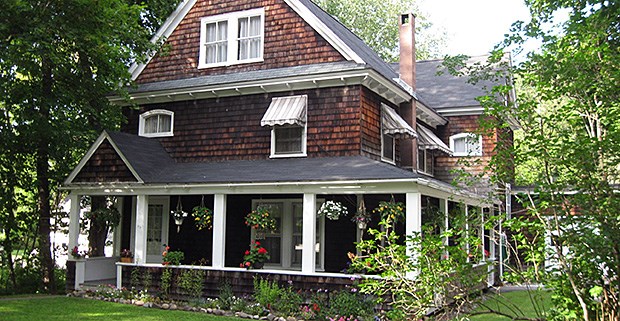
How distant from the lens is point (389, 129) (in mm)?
15797

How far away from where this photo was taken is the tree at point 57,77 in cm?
1361

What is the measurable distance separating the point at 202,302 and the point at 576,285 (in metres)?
9.04

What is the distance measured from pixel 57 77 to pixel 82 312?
7342 mm

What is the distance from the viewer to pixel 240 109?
16.2 meters

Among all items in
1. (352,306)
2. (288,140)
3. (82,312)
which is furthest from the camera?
(288,140)

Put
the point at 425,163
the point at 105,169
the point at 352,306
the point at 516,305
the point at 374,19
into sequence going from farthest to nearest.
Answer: the point at 374,19 → the point at 425,163 → the point at 105,169 → the point at 516,305 → the point at 352,306

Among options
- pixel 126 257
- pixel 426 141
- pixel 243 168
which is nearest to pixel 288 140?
pixel 243 168

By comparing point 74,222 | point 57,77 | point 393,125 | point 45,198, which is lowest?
point 74,222

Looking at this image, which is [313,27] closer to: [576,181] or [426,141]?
[426,141]

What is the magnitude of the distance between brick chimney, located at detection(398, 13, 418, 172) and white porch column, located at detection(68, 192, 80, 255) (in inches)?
372

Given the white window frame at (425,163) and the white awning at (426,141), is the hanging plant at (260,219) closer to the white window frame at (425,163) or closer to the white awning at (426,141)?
the white awning at (426,141)

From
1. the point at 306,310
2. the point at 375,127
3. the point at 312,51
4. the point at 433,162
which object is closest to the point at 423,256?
the point at 306,310

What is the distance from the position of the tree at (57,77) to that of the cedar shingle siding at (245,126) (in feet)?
5.27

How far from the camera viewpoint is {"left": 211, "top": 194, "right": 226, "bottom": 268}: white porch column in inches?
549
